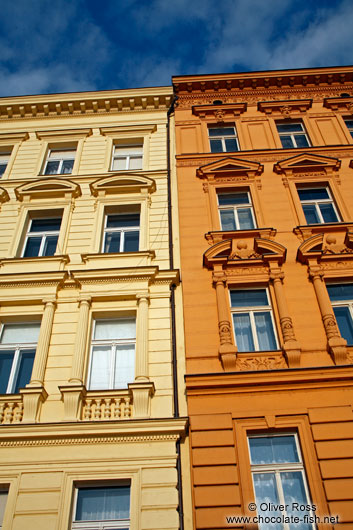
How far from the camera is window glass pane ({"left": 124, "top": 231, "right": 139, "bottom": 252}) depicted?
13703mm

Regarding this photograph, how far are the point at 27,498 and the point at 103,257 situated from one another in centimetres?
636

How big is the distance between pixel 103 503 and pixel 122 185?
947 cm

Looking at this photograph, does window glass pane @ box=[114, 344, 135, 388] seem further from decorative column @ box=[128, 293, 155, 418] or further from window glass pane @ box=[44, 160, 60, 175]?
window glass pane @ box=[44, 160, 60, 175]

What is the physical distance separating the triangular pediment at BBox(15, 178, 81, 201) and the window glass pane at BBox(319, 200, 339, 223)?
774 cm

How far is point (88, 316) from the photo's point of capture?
11531mm

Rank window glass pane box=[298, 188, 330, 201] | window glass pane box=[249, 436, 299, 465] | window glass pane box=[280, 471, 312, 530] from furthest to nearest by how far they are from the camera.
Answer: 1. window glass pane box=[298, 188, 330, 201]
2. window glass pane box=[249, 436, 299, 465]
3. window glass pane box=[280, 471, 312, 530]

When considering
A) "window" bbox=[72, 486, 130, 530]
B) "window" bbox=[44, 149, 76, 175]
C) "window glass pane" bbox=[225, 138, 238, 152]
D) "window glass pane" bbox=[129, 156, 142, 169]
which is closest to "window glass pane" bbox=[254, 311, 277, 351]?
"window" bbox=[72, 486, 130, 530]

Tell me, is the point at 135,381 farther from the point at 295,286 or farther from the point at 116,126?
the point at 116,126

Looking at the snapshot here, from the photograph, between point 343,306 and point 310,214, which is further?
point 310,214

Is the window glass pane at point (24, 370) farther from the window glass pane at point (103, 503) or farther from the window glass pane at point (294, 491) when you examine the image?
the window glass pane at point (294, 491)

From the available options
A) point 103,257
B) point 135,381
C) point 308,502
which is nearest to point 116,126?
point 103,257

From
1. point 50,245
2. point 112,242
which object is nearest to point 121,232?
point 112,242

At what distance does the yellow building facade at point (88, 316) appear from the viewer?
8797mm

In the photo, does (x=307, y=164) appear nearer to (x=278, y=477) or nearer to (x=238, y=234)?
(x=238, y=234)
